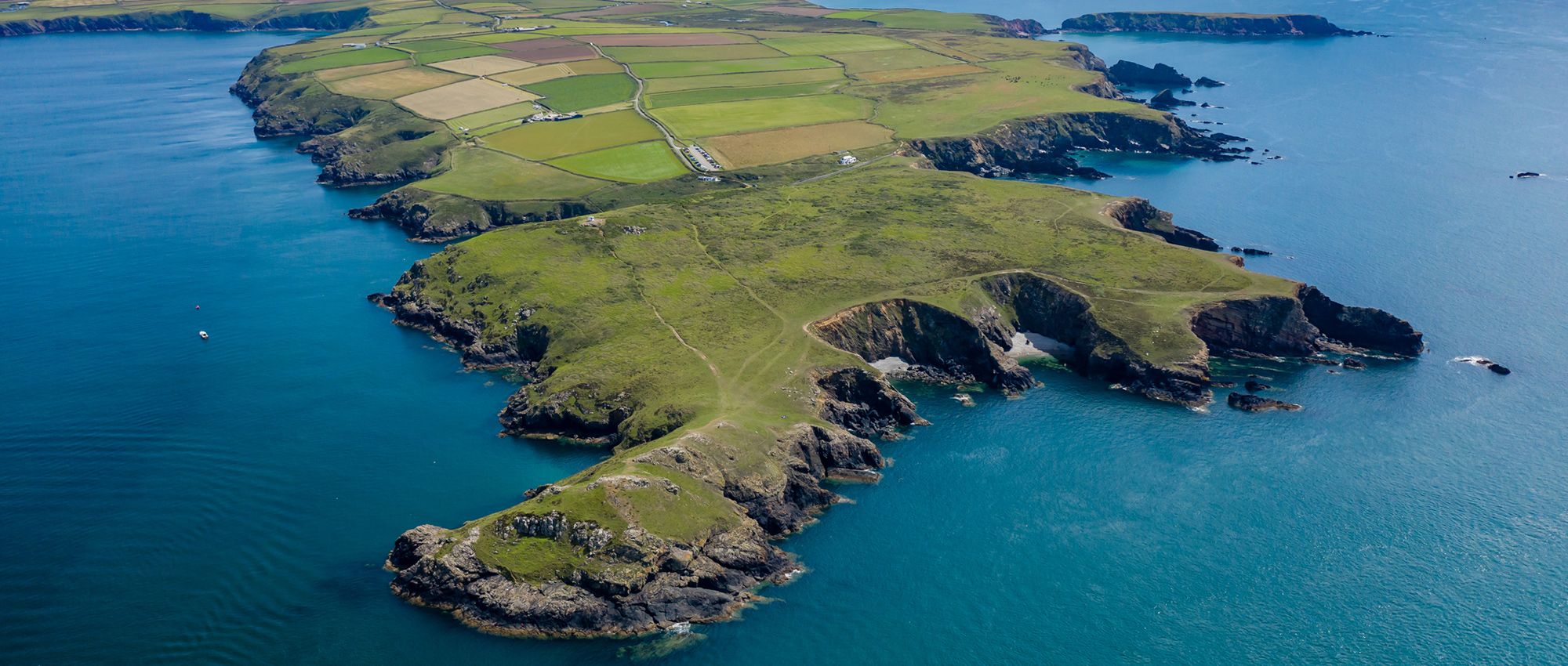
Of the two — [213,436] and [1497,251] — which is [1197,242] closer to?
[1497,251]

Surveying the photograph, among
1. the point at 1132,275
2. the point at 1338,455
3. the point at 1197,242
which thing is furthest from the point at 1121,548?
the point at 1197,242

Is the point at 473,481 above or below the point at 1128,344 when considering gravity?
below

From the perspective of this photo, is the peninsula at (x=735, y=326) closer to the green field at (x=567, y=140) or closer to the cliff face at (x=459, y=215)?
the cliff face at (x=459, y=215)

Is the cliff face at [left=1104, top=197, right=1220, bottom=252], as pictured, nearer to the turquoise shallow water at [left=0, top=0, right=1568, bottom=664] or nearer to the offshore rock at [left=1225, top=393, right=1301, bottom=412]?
the turquoise shallow water at [left=0, top=0, right=1568, bottom=664]

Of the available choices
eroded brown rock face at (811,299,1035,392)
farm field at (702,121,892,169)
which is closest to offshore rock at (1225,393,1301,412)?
eroded brown rock face at (811,299,1035,392)

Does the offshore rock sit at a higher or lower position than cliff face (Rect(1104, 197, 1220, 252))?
lower
